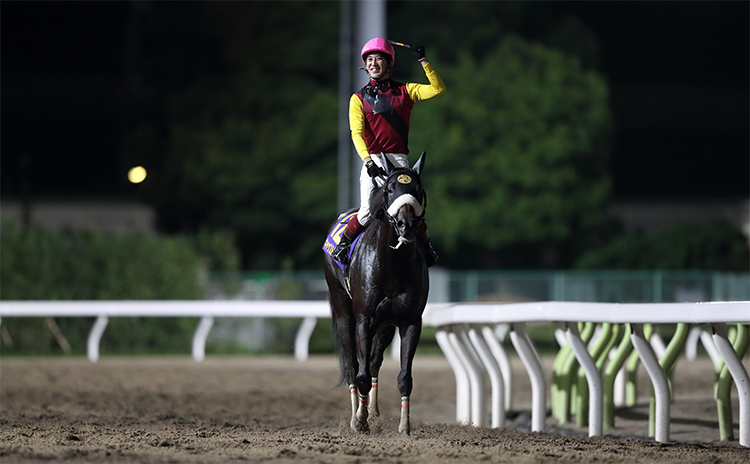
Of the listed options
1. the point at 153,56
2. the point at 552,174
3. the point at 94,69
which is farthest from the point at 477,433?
the point at 94,69

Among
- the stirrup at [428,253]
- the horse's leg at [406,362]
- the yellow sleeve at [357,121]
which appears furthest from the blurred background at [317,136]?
the horse's leg at [406,362]

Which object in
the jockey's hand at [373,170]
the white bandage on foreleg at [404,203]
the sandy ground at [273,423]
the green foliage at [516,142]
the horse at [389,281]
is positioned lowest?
the sandy ground at [273,423]

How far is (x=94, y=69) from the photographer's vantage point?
42.6 metres

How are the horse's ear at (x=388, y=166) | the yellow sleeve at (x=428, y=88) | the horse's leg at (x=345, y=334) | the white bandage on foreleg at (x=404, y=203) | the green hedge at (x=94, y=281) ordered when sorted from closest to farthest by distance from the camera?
the white bandage on foreleg at (x=404, y=203) → the horse's ear at (x=388, y=166) → the yellow sleeve at (x=428, y=88) → the horse's leg at (x=345, y=334) → the green hedge at (x=94, y=281)

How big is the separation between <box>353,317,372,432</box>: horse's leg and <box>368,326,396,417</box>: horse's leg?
230 mm

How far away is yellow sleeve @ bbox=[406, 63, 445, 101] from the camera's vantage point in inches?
302

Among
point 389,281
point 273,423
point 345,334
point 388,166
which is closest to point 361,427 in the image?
point 345,334

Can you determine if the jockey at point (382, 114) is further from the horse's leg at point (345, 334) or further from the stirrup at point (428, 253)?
the horse's leg at point (345, 334)

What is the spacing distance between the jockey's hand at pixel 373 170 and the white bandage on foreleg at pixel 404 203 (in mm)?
381

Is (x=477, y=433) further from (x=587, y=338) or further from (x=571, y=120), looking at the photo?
(x=571, y=120)

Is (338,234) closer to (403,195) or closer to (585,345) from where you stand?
(403,195)

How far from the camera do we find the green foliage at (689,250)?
29.5 meters

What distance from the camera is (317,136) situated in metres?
35.2

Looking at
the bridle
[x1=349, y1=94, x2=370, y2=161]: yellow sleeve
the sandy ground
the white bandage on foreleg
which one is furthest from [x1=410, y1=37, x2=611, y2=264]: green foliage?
the white bandage on foreleg
